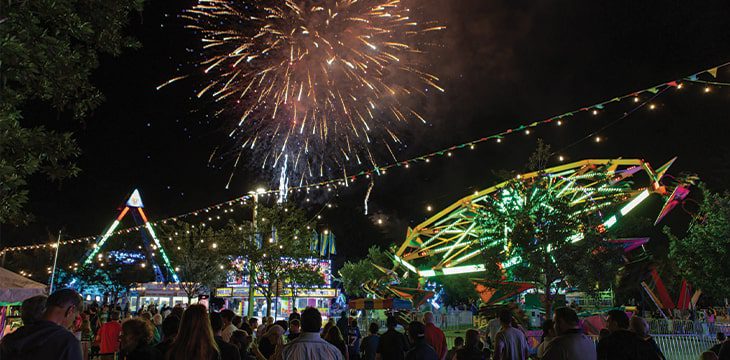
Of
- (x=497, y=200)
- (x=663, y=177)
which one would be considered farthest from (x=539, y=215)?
(x=663, y=177)

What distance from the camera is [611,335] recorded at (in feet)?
15.5

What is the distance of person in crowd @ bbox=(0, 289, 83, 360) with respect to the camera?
120 inches

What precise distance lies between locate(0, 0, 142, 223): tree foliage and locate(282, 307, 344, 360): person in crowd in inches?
153

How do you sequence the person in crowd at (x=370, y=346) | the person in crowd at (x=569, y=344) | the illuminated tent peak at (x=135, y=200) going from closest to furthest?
the person in crowd at (x=569, y=344) → the person in crowd at (x=370, y=346) → the illuminated tent peak at (x=135, y=200)

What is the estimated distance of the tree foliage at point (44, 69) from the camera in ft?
17.7

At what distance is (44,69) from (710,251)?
34.3 metres

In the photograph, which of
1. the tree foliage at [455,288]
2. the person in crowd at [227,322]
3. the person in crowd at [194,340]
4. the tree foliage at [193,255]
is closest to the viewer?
the person in crowd at [194,340]

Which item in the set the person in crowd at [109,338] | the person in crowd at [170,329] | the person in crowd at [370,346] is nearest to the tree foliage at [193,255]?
the person in crowd at [109,338]

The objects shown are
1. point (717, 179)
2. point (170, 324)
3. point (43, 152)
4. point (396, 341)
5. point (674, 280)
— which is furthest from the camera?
point (717, 179)

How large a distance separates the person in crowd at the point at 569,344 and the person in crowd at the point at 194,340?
3165 millimetres

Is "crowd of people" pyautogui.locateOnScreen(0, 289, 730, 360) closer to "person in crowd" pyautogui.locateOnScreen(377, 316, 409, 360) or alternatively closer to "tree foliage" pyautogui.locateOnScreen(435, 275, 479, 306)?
"person in crowd" pyautogui.locateOnScreen(377, 316, 409, 360)

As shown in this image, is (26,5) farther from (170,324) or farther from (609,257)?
(609,257)

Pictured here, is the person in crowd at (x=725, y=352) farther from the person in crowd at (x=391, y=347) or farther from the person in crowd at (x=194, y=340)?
the person in crowd at (x=194, y=340)

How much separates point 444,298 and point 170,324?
50663mm
